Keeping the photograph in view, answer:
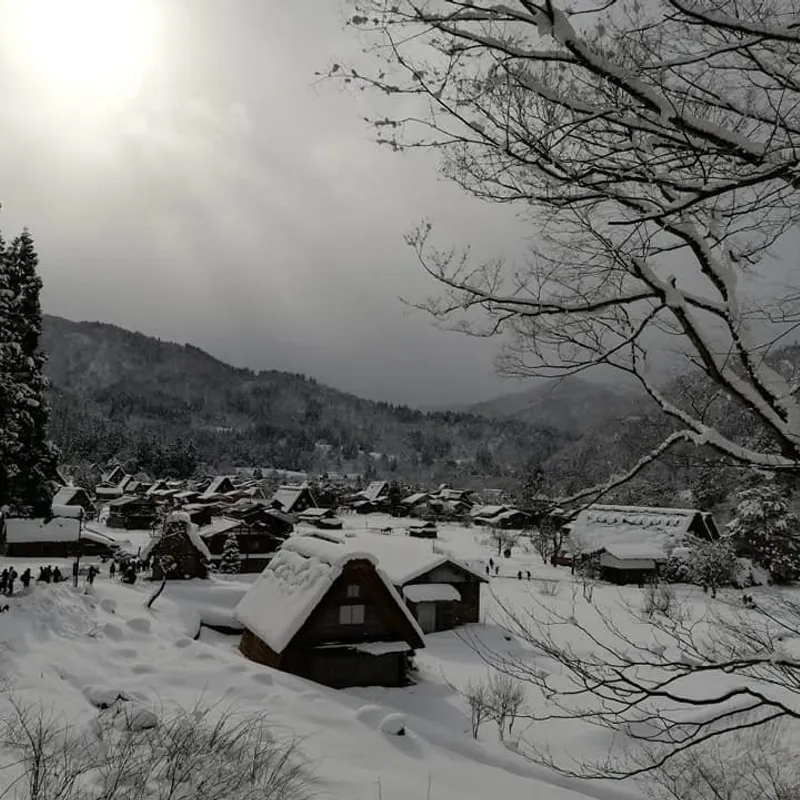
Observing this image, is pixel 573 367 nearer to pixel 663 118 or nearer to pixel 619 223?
pixel 619 223

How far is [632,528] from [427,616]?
24.3 metres

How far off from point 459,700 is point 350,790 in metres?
9.58

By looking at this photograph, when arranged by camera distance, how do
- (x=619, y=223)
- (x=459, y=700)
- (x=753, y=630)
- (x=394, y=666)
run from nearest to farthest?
(x=619, y=223)
(x=753, y=630)
(x=459, y=700)
(x=394, y=666)

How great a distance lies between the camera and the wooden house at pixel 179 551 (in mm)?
30000

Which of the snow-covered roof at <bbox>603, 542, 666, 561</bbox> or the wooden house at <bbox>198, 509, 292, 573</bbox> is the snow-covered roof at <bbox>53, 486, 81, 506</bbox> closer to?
the wooden house at <bbox>198, 509, 292, 573</bbox>

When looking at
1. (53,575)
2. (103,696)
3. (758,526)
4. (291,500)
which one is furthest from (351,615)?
(291,500)

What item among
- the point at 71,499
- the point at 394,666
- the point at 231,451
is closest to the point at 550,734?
the point at 394,666

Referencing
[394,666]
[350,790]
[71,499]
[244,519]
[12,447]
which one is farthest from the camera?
[71,499]

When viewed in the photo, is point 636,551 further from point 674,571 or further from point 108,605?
point 108,605

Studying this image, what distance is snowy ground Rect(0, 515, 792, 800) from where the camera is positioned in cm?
907

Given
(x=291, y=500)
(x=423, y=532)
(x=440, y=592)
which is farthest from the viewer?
(x=291, y=500)

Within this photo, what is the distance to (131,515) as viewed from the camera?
6194 cm

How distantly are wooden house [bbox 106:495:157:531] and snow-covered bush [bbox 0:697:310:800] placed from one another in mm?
59061

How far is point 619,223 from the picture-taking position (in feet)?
11.1
